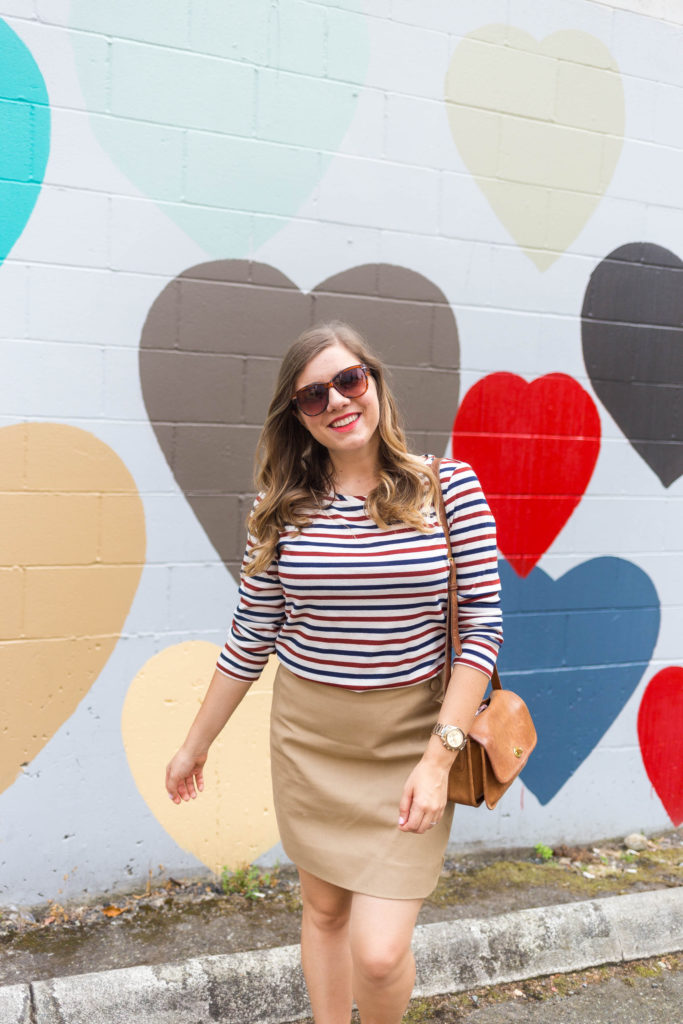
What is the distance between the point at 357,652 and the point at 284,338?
5.34 ft

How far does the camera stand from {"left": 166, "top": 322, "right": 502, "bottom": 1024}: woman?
2.13 metres

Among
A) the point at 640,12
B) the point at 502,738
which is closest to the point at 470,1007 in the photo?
the point at 502,738

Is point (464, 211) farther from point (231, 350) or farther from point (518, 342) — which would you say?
point (231, 350)

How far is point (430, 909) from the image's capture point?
3410mm

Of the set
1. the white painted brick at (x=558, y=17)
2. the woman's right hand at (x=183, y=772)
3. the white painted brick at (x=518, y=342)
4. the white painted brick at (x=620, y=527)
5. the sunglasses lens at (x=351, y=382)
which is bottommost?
the woman's right hand at (x=183, y=772)

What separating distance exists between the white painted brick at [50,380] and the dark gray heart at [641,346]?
1.98 metres

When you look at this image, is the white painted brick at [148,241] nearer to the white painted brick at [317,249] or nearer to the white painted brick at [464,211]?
the white painted brick at [317,249]

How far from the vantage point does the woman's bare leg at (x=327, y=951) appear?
90.7 inches

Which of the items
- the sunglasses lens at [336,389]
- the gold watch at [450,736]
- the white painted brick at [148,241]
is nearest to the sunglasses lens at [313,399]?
the sunglasses lens at [336,389]

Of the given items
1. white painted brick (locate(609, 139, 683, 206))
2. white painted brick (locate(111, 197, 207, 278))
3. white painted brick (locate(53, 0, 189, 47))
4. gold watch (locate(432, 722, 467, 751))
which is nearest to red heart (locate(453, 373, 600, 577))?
white painted brick (locate(609, 139, 683, 206))

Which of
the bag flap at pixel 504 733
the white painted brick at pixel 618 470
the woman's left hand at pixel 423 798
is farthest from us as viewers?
the white painted brick at pixel 618 470

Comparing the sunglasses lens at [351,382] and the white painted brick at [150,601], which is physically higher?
the sunglasses lens at [351,382]

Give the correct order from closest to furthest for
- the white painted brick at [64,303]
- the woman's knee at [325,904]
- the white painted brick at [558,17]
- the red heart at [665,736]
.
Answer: the woman's knee at [325,904] < the white painted brick at [64,303] < the white painted brick at [558,17] < the red heart at [665,736]

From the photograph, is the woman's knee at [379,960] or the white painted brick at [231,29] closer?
the woman's knee at [379,960]
